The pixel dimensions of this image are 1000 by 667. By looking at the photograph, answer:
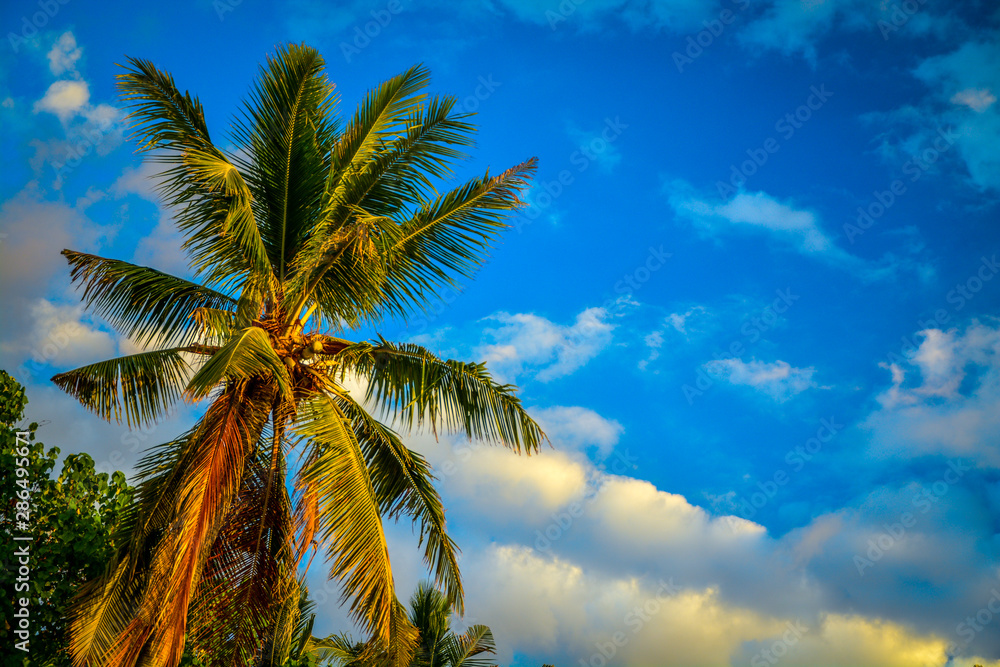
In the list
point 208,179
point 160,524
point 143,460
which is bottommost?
point 160,524

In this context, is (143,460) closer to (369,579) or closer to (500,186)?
(369,579)

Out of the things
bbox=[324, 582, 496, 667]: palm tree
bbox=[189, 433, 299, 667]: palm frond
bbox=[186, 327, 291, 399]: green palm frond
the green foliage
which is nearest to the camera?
bbox=[186, 327, 291, 399]: green palm frond

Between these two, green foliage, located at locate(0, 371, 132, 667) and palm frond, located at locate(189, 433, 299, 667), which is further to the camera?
green foliage, located at locate(0, 371, 132, 667)

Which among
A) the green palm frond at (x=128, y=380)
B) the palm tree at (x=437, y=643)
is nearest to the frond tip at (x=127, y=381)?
the green palm frond at (x=128, y=380)

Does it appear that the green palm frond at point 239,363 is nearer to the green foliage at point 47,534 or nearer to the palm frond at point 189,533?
the palm frond at point 189,533

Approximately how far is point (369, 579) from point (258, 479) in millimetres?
2264

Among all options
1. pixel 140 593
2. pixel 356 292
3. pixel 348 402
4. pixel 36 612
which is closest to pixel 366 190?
pixel 356 292

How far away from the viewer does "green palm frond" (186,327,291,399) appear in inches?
260

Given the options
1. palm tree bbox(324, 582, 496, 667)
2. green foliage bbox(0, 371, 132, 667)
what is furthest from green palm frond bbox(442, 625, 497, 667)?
green foliage bbox(0, 371, 132, 667)

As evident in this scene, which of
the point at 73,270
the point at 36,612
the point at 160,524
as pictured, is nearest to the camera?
the point at 160,524

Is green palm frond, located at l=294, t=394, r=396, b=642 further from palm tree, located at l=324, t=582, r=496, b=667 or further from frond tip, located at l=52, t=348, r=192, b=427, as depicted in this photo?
palm tree, located at l=324, t=582, r=496, b=667

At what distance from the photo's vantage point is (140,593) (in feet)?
29.4

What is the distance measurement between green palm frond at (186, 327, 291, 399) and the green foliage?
514 centimetres

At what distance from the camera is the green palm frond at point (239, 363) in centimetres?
661
